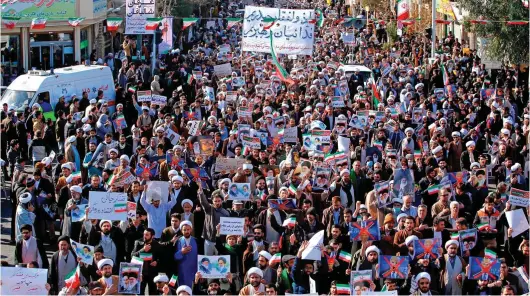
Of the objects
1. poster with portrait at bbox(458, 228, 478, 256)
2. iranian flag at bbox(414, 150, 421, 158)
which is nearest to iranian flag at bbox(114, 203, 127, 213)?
poster with portrait at bbox(458, 228, 478, 256)

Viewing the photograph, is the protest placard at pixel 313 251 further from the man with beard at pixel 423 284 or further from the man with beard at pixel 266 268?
the man with beard at pixel 423 284

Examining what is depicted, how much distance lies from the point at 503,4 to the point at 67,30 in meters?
15.1

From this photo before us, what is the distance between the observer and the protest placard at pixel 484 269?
12.6m

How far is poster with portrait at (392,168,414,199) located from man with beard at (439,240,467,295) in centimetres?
344

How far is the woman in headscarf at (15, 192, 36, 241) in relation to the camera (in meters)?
15.0

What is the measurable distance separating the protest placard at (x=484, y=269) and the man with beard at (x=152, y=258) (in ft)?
11.0

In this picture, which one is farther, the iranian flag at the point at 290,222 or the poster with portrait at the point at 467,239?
the iranian flag at the point at 290,222

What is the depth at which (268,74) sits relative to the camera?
30.3 m

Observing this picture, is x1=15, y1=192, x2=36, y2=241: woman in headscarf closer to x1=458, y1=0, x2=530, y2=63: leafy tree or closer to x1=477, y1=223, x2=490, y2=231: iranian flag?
x1=477, y1=223, x2=490, y2=231: iranian flag

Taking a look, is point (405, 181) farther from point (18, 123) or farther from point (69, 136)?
point (18, 123)

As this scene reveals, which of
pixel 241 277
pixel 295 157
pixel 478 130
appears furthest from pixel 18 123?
pixel 241 277

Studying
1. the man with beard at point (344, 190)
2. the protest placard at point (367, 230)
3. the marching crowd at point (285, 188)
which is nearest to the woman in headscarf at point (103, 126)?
the marching crowd at point (285, 188)

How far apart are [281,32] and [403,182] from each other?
45.5ft

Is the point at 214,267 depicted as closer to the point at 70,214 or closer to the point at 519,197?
the point at 70,214
